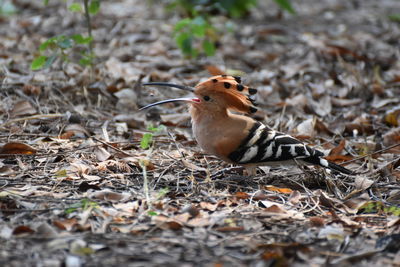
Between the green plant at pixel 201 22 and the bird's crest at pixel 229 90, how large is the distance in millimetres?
2081

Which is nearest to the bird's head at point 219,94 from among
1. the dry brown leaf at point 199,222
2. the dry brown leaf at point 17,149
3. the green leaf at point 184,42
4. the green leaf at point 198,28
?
the dry brown leaf at point 17,149

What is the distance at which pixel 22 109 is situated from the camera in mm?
5082

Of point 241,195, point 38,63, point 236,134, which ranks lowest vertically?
point 241,195

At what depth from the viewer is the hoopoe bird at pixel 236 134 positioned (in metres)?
4.11

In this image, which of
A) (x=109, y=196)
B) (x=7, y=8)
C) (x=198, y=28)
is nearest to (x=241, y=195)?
(x=109, y=196)

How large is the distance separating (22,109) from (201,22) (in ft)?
7.42

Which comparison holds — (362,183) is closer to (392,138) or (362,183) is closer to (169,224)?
(392,138)

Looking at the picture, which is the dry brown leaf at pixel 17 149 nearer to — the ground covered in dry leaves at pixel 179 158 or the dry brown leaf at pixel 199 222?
the ground covered in dry leaves at pixel 179 158

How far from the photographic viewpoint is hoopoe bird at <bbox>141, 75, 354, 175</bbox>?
13.5 feet

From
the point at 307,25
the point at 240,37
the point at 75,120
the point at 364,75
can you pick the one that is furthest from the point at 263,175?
the point at 307,25

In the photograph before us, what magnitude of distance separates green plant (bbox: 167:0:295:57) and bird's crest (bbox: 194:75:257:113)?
208cm

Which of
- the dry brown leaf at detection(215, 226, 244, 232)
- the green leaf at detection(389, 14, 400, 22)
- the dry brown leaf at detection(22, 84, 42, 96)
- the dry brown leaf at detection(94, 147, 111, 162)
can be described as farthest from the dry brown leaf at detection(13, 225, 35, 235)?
the green leaf at detection(389, 14, 400, 22)

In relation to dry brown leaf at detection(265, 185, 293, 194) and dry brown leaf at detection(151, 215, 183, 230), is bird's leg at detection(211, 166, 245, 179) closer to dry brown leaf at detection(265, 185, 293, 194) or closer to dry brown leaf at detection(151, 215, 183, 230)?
dry brown leaf at detection(265, 185, 293, 194)

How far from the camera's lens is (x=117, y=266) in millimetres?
2766
